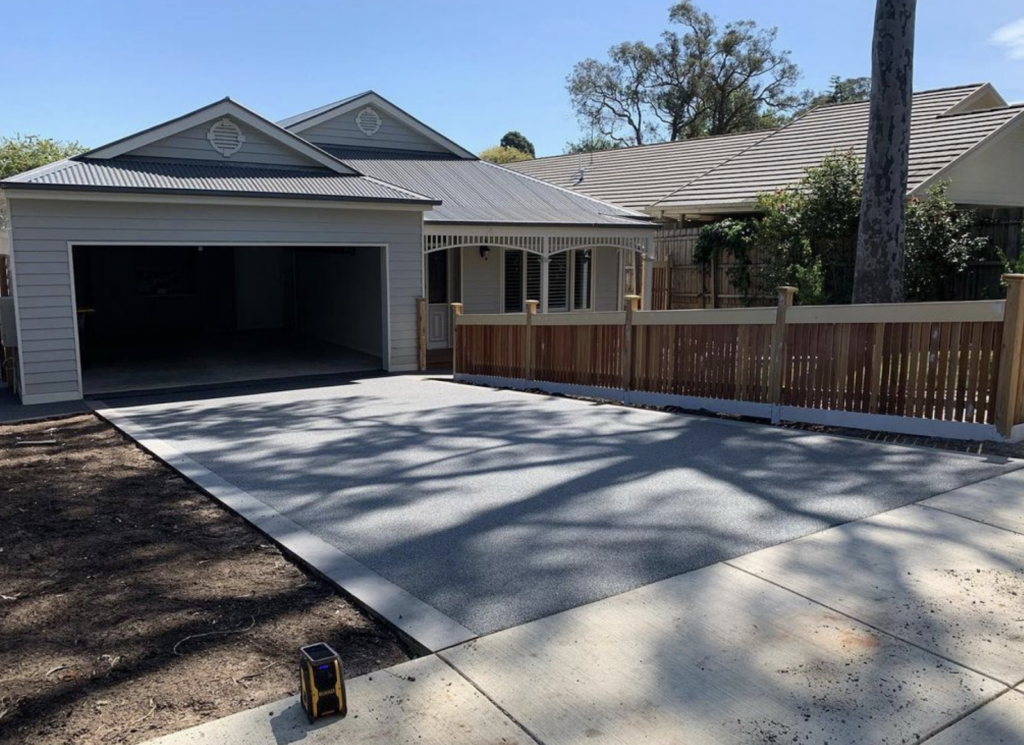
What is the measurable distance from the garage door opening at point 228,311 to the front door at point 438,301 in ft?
4.10

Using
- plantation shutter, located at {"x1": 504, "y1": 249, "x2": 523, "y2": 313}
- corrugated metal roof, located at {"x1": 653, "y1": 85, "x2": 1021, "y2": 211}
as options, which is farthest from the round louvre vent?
corrugated metal roof, located at {"x1": 653, "y1": 85, "x2": 1021, "y2": 211}

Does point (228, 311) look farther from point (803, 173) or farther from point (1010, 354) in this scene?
point (1010, 354)

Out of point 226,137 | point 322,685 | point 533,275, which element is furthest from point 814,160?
point 322,685

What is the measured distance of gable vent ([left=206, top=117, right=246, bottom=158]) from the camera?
1364 centimetres

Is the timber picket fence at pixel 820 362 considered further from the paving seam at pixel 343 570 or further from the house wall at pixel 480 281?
the house wall at pixel 480 281

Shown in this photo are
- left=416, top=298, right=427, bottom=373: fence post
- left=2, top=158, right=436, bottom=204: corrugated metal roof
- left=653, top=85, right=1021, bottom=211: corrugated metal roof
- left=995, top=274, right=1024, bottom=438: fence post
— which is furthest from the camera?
left=653, top=85, right=1021, bottom=211: corrugated metal roof

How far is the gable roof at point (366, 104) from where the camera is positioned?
59.5ft

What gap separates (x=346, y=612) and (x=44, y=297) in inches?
A: 384

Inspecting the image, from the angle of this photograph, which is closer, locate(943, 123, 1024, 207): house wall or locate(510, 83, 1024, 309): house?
locate(510, 83, 1024, 309): house

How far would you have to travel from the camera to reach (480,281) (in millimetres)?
18109

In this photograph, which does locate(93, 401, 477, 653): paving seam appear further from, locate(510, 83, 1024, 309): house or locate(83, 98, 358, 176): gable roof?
locate(510, 83, 1024, 309): house

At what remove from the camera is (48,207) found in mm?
11422

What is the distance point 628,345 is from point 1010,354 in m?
4.40

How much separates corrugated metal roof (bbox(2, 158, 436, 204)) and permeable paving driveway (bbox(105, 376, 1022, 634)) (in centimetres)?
412
